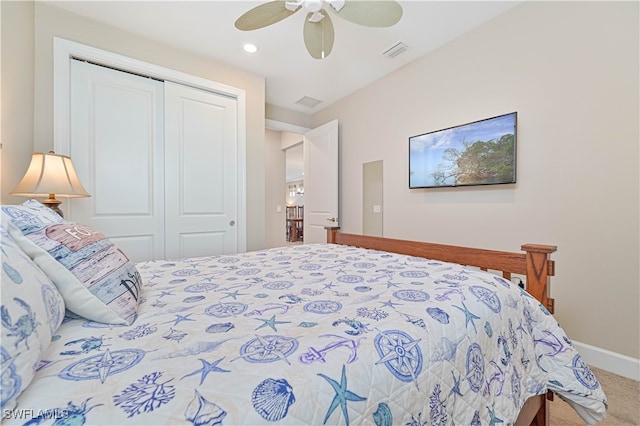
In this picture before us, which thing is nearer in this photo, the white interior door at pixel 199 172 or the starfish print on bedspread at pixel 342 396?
the starfish print on bedspread at pixel 342 396

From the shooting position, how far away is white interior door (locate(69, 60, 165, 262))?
7.32 ft

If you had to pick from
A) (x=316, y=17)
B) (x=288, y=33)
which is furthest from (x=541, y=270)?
(x=288, y=33)

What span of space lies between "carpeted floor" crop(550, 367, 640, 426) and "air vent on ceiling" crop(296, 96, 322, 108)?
3856 millimetres

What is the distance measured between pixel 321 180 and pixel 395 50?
1.89 m

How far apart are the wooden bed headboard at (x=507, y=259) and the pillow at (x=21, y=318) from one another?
5.38 ft

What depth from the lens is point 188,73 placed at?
270 centimetres

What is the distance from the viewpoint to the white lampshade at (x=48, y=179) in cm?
167

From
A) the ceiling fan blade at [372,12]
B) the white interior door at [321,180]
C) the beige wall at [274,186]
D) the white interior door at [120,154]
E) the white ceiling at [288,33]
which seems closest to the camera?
the ceiling fan blade at [372,12]

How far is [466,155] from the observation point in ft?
7.79

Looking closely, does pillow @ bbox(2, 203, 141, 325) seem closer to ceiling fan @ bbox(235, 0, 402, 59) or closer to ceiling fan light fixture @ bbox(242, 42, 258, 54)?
ceiling fan @ bbox(235, 0, 402, 59)

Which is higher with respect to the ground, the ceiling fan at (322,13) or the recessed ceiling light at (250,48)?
the recessed ceiling light at (250,48)

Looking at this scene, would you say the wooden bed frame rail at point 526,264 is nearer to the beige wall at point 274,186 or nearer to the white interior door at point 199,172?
the white interior door at point 199,172

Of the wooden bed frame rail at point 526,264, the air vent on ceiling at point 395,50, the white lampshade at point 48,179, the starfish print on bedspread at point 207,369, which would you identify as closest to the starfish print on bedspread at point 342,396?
the starfish print on bedspread at point 207,369

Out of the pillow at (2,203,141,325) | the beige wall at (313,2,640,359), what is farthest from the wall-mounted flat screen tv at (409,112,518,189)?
the pillow at (2,203,141,325)
